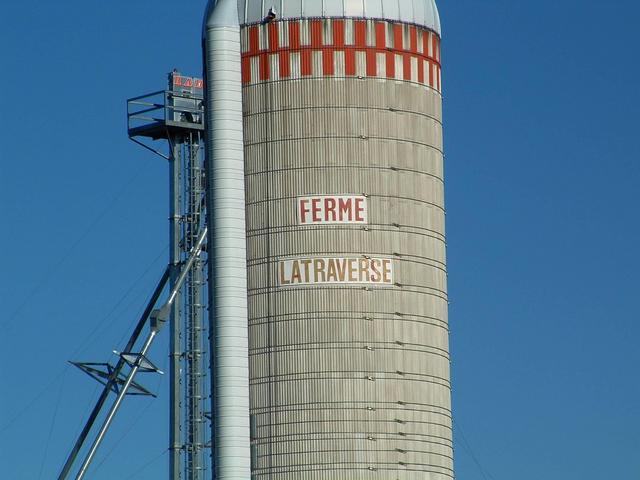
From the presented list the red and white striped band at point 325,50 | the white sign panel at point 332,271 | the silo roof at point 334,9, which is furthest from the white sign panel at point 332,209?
the silo roof at point 334,9

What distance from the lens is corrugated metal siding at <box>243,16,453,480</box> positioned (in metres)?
96.6

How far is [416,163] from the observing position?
100 m

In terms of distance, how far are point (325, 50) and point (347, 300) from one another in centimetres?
1070

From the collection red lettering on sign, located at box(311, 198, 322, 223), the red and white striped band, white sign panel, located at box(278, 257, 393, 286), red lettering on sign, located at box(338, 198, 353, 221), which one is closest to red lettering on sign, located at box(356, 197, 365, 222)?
red lettering on sign, located at box(338, 198, 353, 221)

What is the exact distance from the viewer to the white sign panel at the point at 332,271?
9744cm

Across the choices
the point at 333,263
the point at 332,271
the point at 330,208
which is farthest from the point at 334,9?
the point at 332,271

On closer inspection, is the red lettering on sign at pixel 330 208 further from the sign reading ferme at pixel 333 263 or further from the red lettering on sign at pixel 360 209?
the red lettering on sign at pixel 360 209

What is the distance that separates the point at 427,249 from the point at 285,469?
11401 millimetres

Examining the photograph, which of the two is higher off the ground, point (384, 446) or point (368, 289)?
point (368, 289)

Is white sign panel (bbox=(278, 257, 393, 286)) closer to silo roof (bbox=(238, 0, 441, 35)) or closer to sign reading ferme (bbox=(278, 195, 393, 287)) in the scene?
sign reading ferme (bbox=(278, 195, 393, 287))

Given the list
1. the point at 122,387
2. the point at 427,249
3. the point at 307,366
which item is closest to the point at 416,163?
the point at 427,249

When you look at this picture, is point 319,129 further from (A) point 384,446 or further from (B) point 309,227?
(A) point 384,446

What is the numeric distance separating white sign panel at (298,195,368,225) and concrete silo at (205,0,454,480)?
4 cm

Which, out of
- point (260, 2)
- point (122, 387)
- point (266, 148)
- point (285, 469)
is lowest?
point (285, 469)
